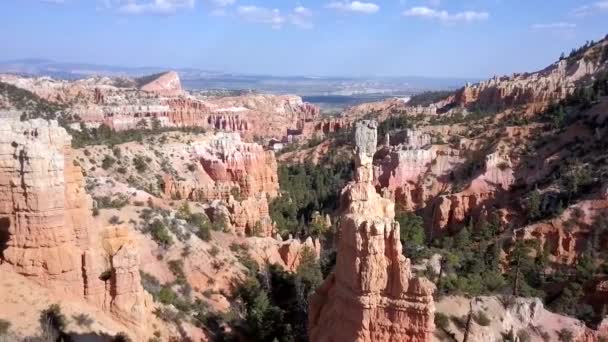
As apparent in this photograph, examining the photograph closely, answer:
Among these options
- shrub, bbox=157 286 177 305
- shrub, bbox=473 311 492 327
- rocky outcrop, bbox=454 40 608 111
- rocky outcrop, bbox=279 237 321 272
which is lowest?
rocky outcrop, bbox=279 237 321 272

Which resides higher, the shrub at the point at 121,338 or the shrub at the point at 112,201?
the shrub at the point at 112,201

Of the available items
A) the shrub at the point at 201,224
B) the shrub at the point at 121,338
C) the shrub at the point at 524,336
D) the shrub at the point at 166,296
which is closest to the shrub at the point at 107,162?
the shrub at the point at 201,224

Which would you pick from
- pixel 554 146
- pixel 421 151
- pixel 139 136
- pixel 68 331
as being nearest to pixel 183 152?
pixel 139 136

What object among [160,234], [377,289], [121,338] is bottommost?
[160,234]

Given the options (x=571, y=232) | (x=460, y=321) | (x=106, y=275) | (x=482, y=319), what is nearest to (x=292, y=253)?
(x=460, y=321)

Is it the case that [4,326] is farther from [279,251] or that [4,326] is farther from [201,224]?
[279,251]

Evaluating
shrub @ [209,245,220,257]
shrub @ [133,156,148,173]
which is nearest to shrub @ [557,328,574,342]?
shrub @ [209,245,220,257]

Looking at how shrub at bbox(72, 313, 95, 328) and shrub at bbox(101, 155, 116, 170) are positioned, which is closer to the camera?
shrub at bbox(72, 313, 95, 328)

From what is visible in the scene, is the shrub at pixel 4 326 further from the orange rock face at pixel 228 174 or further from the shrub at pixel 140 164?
the shrub at pixel 140 164

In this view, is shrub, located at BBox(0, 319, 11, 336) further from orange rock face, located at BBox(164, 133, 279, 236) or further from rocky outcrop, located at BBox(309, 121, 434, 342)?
orange rock face, located at BBox(164, 133, 279, 236)
